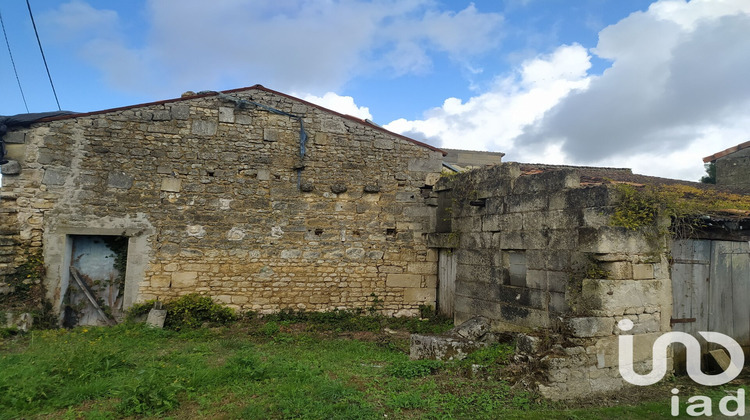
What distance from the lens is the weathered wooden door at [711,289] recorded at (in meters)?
6.14

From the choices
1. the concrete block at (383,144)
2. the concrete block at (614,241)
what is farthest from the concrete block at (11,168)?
the concrete block at (614,241)

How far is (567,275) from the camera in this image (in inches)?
237

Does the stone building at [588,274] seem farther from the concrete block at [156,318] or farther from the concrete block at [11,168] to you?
the concrete block at [11,168]

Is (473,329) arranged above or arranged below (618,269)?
below

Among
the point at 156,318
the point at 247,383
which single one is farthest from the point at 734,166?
the point at 156,318

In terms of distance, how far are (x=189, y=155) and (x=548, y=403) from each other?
7.44 m

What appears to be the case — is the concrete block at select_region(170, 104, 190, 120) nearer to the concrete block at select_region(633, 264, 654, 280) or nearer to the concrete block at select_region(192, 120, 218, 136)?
the concrete block at select_region(192, 120, 218, 136)

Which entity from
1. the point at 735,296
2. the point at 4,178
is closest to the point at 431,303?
the point at 735,296

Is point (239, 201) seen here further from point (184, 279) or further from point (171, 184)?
point (184, 279)

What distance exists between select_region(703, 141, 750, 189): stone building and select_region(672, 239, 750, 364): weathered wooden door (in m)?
5.50

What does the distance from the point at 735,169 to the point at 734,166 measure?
80 millimetres

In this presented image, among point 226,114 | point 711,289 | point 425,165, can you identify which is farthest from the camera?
point 425,165

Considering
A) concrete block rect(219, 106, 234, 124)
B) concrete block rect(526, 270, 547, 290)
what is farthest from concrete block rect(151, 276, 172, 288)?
concrete block rect(526, 270, 547, 290)

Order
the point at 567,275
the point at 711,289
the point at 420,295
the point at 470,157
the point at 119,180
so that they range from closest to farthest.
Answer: the point at 567,275 < the point at 711,289 < the point at 119,180 < the point at 420,295 < the point at 470,157
